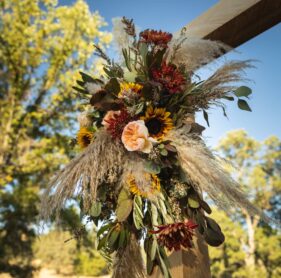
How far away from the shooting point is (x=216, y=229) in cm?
74

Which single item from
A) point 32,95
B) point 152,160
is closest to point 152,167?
point 152,160

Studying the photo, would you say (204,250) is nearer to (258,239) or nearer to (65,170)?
A: (65,170)

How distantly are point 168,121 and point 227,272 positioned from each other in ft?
36.3

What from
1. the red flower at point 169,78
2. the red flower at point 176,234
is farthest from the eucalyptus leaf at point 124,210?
the red flower at point 169,78

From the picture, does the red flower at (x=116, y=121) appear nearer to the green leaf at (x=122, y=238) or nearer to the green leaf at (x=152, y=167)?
the green leaf at (x=152, y=167)

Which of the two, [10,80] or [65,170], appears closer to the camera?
[65,170]

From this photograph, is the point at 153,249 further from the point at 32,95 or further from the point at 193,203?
the point at 32,95

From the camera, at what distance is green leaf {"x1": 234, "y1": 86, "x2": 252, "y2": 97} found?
83 cm

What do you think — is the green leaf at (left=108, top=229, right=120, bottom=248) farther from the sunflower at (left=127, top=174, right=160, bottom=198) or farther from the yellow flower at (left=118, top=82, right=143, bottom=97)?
the yellow flower at (left=118, top=82, right=143, bottom=97)

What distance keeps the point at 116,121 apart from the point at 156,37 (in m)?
0.29

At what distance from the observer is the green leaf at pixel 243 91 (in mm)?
827

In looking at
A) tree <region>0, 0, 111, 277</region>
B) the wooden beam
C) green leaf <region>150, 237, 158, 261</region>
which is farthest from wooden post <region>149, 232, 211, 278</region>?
tree <region>0, 0, 111, 277</region>

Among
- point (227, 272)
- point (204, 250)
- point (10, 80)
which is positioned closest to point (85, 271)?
point (227, 272)

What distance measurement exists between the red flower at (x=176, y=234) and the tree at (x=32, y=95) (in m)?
5.71
